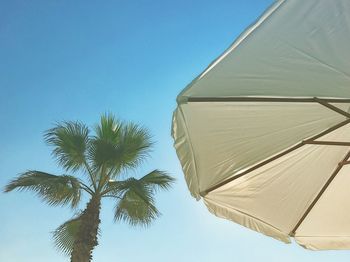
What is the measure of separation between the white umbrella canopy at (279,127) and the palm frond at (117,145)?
6.19 m

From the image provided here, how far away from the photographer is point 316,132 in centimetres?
356

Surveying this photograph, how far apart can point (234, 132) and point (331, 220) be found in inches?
65.4

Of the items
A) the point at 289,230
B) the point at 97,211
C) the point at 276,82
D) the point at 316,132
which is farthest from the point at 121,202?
the point at 276,82

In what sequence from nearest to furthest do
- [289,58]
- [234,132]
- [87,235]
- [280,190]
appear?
1. [289,58]
2. [234,132]
3. [280,190]
4. [87,235]

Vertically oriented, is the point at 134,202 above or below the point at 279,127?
above

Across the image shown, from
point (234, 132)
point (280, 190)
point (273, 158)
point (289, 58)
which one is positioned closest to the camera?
point (289, 58)

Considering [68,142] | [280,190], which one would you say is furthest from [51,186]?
[280,190]

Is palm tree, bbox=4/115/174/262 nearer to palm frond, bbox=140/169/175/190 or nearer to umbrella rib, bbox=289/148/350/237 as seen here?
palm frond, bbox=140/169/175/190

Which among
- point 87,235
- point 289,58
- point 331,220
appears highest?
point 87,235

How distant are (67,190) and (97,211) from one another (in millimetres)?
839

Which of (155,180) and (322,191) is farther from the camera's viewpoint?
(155,180)

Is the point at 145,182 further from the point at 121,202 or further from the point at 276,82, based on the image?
the point at 276,82

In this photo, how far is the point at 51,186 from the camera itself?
29.4 ft

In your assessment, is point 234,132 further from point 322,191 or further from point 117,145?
point 117,145
